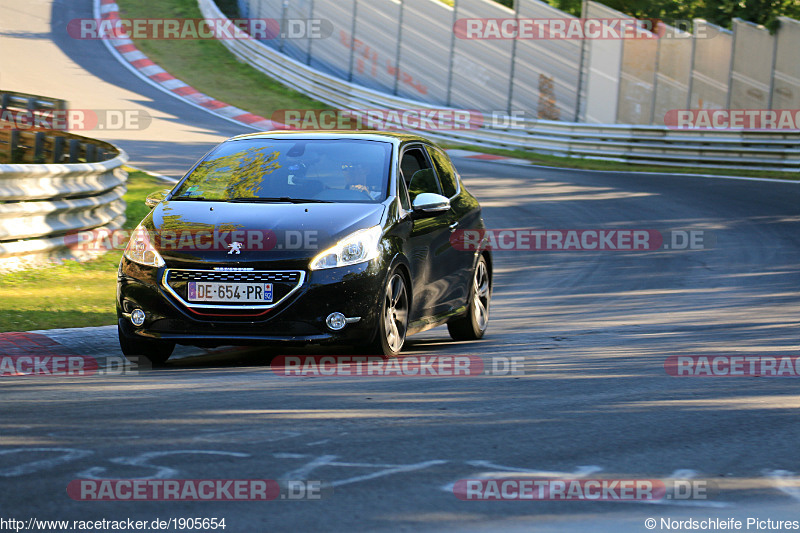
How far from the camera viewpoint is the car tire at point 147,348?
25.1 feet

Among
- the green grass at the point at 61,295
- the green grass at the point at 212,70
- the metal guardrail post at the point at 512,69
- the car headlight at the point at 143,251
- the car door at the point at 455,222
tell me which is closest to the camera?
the car headlight at the point at 143,251

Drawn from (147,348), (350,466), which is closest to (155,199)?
(147,348)

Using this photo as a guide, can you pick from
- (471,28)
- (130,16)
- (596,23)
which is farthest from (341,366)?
(130,16)

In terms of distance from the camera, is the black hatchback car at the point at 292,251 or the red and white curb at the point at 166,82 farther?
the red and white curb at the point at 166,82

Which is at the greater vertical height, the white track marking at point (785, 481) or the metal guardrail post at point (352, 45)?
the metal guardrail post at point (352, 45)

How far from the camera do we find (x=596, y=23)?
95.3 ft

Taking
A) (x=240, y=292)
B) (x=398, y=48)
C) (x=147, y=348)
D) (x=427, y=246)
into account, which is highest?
(x=398, y=48)

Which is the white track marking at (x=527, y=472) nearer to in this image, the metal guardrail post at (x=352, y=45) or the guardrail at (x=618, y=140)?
the guardrail at (x=618, y=140)

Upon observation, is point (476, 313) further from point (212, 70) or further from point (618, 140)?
point (212, 70)

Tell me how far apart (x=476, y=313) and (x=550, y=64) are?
21.1 meters

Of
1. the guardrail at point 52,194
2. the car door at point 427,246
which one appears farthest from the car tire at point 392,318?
the guardrail at point 52,194

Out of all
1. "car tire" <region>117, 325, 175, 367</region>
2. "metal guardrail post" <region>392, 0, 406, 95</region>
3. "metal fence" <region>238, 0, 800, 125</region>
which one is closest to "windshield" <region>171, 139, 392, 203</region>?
"car tire" <region>117, 325, 175, 367</region>

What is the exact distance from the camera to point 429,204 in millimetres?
8414

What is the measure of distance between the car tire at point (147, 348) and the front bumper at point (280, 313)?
131 millimetres
